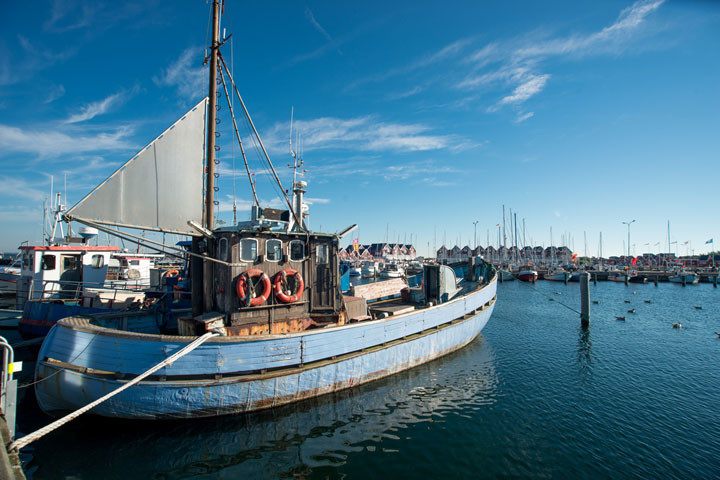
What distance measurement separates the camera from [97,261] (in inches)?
816

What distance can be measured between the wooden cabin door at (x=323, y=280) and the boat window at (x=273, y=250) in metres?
1.55

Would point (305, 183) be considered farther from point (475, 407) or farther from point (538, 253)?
point (538, 253)

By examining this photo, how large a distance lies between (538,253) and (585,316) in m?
110

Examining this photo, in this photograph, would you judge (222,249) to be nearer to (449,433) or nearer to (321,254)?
(321,254)

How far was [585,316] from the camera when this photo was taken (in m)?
26.8

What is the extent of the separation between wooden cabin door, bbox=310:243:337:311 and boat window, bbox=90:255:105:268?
16556 millimetres

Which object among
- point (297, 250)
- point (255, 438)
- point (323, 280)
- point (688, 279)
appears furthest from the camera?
point (688, 279)

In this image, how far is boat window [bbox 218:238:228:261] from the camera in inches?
452

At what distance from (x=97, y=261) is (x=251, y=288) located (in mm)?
16159

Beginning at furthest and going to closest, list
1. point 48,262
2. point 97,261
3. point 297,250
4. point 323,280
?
point 97,261
point 48,262
point 323,280
point 297,250

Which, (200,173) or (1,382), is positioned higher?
(200,173)

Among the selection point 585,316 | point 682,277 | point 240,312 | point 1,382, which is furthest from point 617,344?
point 682,277

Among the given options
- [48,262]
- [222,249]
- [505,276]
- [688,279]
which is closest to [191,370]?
[222,249]

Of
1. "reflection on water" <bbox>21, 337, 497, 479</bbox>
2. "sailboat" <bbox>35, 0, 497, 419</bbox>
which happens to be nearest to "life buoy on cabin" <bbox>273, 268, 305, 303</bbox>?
"sailboat" <bbox>35, 0, 497, 419</bbox>
